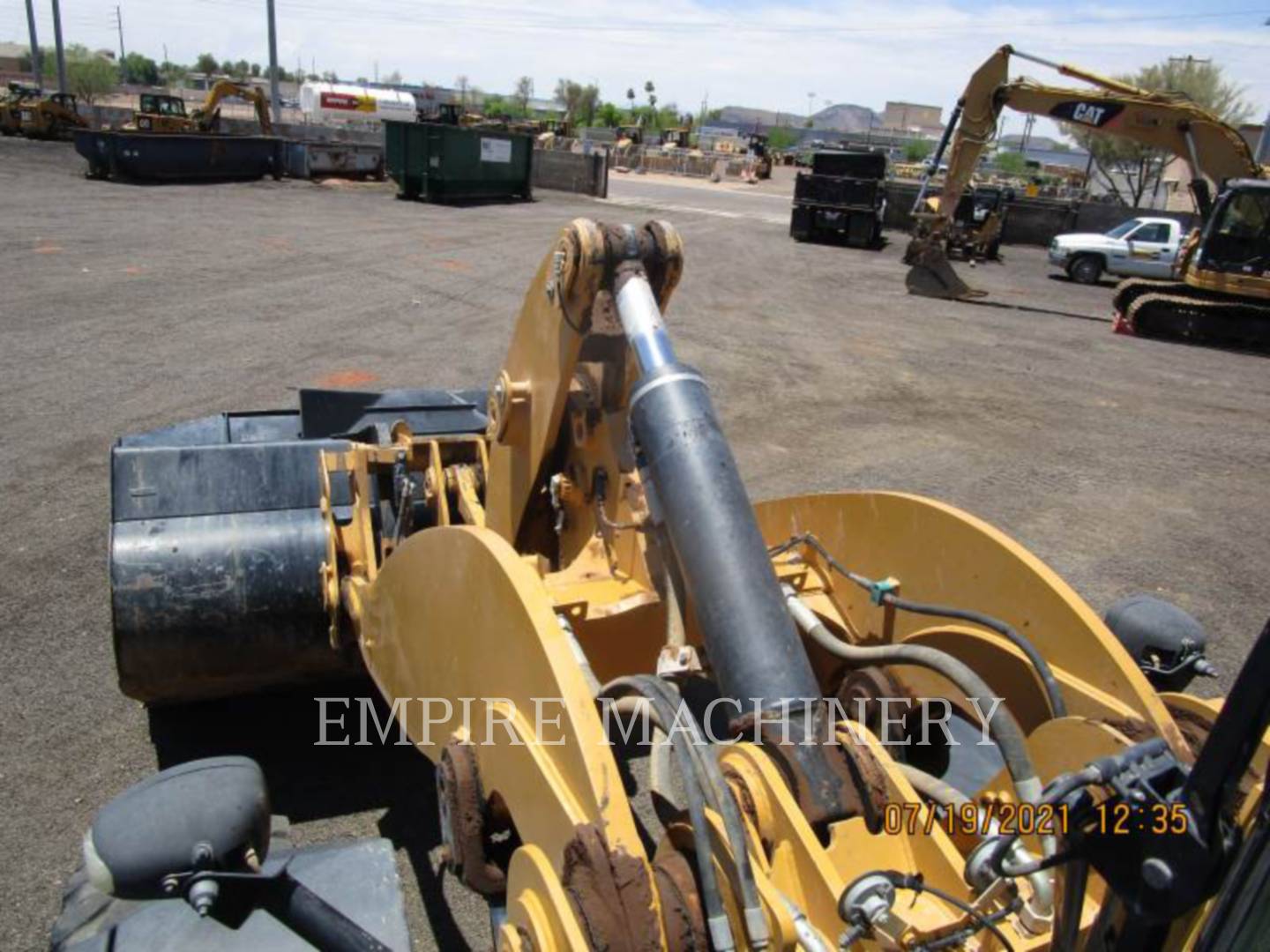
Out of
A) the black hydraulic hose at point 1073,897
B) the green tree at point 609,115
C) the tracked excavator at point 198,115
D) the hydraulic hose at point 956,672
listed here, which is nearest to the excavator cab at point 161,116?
the tracked excavator at point 198,115

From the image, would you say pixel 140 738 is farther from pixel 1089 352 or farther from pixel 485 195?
pixel 485 195

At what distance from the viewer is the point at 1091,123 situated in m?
15.1

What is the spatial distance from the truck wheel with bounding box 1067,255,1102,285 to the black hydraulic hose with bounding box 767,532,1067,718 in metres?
19.9

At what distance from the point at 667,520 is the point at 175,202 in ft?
66.1

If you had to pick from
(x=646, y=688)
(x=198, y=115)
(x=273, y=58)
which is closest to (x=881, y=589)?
(x=646, y=688)

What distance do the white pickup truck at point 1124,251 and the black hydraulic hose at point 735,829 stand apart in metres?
21.5

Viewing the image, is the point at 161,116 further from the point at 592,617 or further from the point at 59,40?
the point at 592,617

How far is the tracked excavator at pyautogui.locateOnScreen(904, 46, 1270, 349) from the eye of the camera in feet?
46.4

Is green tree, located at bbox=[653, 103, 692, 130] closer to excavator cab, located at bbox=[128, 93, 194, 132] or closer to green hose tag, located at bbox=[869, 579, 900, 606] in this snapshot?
excavator cab, located at bbox=[128, 93, 194, 132]

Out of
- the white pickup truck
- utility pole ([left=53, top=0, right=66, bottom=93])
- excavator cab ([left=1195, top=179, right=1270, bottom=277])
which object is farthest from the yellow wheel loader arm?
utility pole ([left=53, top=0, right=66, bottom=93])

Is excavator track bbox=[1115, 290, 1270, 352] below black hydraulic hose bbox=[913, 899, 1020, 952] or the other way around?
below

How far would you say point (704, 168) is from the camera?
47000mm

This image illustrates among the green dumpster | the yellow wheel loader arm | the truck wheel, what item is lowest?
the truck wheel

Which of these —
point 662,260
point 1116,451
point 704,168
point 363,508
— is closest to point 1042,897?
point 662,260
